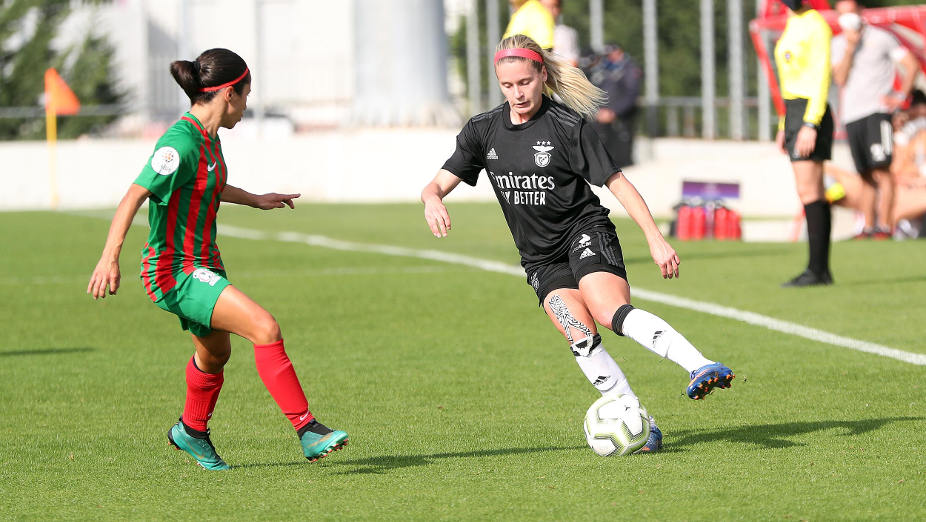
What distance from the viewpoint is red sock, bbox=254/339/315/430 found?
5.54m

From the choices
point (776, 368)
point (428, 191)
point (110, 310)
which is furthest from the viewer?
point (110, 310)

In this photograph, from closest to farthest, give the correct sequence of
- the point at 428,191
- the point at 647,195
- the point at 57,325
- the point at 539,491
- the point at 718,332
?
the point at 539,491 < the point at 428,191 < the point at 718,332 < the point at 57,325 < the point at 647,195

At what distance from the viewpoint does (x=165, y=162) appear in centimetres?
548

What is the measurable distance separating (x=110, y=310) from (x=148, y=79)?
26.0 meters

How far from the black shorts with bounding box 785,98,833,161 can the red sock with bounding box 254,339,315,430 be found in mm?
6645

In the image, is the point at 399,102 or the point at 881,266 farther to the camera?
the point at 399,102

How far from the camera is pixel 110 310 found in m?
11.4

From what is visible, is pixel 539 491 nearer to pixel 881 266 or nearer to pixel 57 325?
pixel 57 325

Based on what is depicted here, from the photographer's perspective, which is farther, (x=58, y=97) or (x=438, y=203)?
(x=58, y=97)

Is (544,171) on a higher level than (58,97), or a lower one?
higher

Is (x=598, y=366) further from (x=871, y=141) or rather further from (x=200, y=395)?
(x=871, y=141)

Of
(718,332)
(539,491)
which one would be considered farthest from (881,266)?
(539,491)

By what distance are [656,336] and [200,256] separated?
5.64 feet

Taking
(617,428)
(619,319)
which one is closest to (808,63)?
(619,319)
